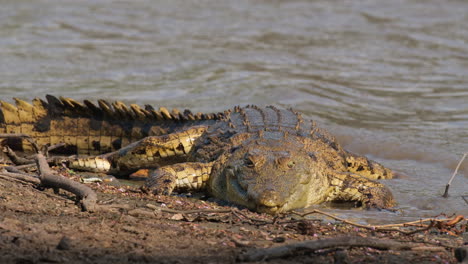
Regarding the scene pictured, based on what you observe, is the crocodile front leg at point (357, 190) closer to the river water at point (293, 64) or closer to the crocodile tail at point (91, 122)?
the river water at point (293, 64)

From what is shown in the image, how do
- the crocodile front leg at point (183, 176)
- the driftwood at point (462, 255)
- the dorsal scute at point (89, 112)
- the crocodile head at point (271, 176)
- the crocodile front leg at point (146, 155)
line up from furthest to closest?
the dorsal scute at point (89, 112) < the crocodile front leg at point (146, 155) < the crocodile front leg at point (183, 176) < the crocodile head at point (271, 176) < the driftwood at point (462, 255)

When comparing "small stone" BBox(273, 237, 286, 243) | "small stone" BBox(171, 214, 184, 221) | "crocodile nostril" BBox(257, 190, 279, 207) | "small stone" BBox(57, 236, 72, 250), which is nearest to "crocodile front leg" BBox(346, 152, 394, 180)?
"crocodile nostril" BBox(257, 190, 279, 207)

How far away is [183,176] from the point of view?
5.55 m

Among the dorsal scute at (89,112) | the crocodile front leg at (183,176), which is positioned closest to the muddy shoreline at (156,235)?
the crocodile front leg at (183,176)

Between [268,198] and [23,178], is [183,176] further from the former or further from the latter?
[23,178]

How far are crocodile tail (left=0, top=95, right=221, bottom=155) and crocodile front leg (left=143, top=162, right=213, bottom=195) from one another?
4.02ft

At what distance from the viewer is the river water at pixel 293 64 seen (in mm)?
8141

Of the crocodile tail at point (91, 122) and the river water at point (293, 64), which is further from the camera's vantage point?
the river water at point (293, 64)

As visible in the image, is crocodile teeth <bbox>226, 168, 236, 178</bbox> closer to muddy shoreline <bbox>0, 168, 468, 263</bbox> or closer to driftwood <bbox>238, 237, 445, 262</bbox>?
muddy shoreline <bbox>0, 168, 468, 263</bbox>

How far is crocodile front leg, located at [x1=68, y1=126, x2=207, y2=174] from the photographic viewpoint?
249 inches

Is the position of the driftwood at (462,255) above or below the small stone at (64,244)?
below

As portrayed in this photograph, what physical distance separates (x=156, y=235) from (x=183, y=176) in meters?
2.09

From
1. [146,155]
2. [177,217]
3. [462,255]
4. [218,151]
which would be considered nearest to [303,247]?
[462,255]

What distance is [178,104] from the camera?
974 centimetres
